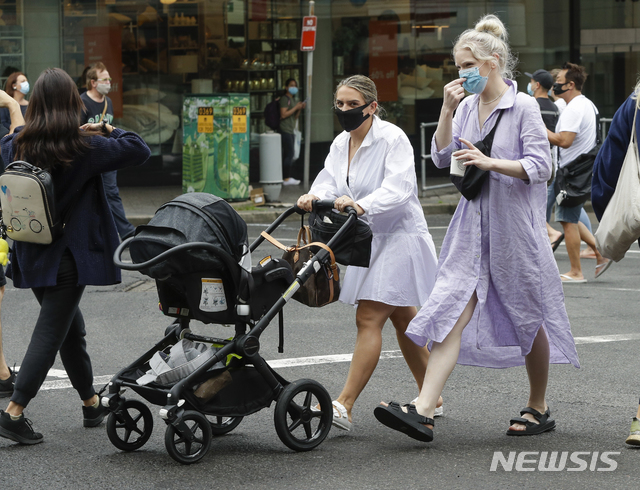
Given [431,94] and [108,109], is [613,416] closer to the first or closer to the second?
[108,109]

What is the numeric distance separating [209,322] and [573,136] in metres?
5.80

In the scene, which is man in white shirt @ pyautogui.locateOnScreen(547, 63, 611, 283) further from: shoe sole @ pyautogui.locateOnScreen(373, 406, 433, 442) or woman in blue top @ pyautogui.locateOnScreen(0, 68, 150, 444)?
woman in blue top @ pyautogui.locateOnScreen(0, 68, 150, 444)

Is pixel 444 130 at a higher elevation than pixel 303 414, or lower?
higher

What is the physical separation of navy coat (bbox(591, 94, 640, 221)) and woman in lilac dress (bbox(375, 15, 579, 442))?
0.28 meters

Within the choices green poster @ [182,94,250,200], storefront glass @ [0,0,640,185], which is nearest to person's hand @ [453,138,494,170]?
green poster @ [182,94,250,200]

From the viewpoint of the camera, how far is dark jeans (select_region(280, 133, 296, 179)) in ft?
59.2

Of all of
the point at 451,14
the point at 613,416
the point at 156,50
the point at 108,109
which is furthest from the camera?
the point at 451,14

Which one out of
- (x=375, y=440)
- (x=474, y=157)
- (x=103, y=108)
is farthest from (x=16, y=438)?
(x=103, y=108)

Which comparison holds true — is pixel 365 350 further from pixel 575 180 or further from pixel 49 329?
pixel 575 180

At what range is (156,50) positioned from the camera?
1786 centimetres

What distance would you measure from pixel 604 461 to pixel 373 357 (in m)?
1.21

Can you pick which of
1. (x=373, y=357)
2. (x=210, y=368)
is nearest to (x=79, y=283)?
(x=210, y=368)

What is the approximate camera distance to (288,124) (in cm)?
1819

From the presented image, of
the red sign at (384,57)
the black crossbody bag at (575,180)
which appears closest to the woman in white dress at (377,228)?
the black crossbody bag at (575,180)
